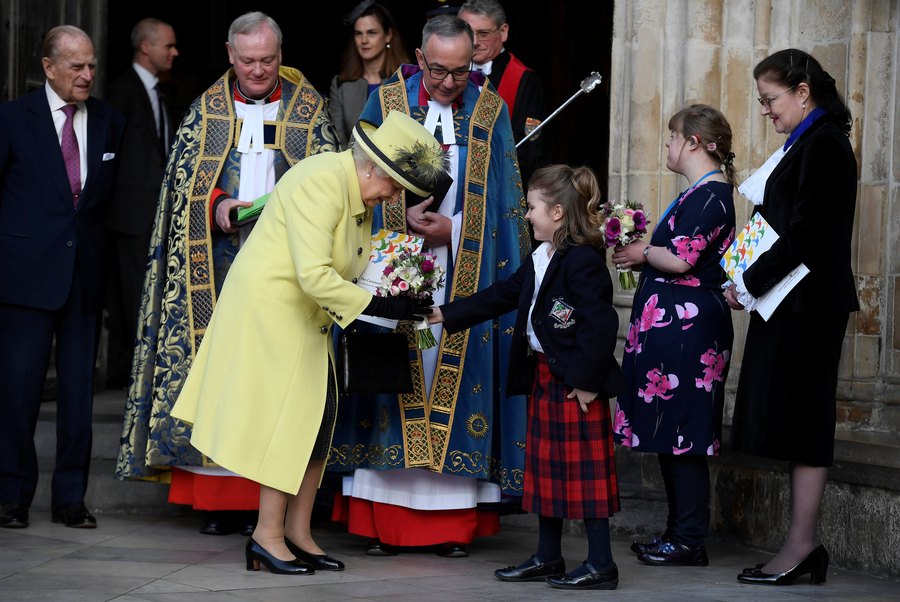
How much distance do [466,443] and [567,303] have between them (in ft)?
2.74

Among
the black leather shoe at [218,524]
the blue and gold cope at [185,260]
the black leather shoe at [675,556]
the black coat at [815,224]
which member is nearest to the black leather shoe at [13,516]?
the blue and gold cope at [185,260]

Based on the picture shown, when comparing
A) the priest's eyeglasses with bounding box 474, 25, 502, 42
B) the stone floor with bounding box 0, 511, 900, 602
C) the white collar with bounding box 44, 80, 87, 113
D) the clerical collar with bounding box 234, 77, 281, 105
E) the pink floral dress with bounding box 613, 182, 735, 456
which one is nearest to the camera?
the stone floor with bounding box 0, 511, 900, 602

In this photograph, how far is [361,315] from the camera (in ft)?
13.1

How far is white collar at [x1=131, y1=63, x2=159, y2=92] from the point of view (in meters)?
7.09

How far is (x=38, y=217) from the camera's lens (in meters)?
4.96

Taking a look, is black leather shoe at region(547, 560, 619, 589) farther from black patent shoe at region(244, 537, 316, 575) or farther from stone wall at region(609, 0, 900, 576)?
stone wall at region(609, 0, 900, 576)

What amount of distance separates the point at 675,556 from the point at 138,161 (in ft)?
13.9

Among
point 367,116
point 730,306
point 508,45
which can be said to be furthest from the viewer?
point 508,45

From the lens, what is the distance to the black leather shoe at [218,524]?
4.89 meters

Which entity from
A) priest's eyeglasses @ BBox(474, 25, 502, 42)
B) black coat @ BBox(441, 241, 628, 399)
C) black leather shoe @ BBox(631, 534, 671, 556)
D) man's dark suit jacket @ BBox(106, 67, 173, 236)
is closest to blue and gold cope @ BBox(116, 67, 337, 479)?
priest's eyeglasses @ BBox(474, 25, 502, 42)

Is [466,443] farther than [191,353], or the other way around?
[191,353]

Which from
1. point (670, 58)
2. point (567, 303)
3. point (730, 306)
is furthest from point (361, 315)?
point (670, 58)

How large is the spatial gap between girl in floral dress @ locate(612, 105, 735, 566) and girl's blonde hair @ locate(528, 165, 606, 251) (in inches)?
17.0

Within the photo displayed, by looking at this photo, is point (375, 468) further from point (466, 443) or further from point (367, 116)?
point (367, 116)
